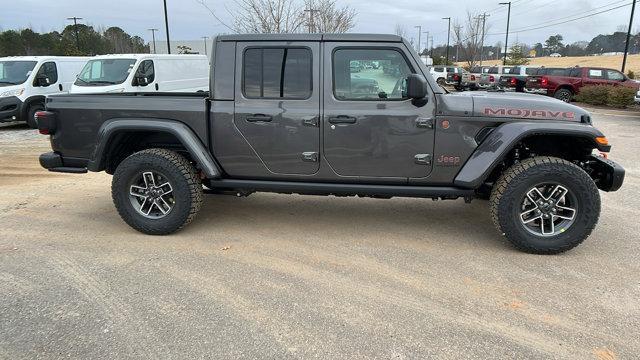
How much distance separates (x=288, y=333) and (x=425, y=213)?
109 inches

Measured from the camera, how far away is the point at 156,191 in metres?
4.58

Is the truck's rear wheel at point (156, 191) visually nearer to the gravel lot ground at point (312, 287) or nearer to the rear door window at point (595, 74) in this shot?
the gravel lot ground at point (312, 287)

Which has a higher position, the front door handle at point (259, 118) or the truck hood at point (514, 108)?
the truck hood at point (514, 108)

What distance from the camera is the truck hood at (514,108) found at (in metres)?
4.03

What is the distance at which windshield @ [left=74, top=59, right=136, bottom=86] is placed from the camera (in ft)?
39.7

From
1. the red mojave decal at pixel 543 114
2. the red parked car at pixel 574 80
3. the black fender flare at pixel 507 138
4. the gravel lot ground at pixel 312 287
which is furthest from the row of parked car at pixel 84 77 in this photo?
the red parked car at pixel 574 80

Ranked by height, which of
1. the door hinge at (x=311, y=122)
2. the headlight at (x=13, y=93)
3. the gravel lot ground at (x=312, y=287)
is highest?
the door hinge at (x=311, y=122)

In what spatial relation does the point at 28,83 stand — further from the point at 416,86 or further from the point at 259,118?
the point at 416,86

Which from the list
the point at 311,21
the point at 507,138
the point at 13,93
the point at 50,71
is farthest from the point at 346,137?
the point at 50,71

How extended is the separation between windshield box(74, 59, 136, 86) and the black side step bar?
891 centimetres

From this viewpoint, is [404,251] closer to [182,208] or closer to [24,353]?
[182,208]

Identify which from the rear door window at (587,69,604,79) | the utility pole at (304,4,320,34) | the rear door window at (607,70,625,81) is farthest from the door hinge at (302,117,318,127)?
the rear door window at (607,70,625,81)

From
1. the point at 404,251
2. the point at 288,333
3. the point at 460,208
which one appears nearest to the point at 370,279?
the point at 404,251

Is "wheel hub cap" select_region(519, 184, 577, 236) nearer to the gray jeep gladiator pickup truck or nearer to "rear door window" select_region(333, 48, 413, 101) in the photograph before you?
the gray jeep gladiator pickup truck
